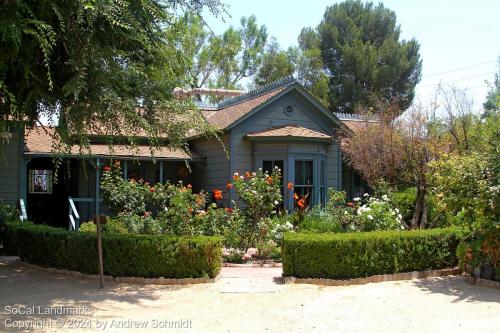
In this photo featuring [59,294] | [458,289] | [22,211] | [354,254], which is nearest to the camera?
[59,294]

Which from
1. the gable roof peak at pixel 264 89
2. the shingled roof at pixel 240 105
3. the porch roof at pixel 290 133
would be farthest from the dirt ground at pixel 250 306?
the gable roof peak at pixel 264 89

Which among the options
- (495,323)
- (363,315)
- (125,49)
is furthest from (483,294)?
(125,49)

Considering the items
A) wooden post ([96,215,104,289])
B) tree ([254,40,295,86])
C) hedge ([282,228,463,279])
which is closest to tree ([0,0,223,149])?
wooden post ([96,215,104,289])

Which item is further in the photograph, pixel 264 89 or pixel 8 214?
pixel 264 89

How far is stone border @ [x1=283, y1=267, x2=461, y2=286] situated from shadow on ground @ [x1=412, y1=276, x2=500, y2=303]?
0.21 meters

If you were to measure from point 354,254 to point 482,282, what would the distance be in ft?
7.22

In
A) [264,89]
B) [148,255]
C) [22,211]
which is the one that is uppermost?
[264,89]

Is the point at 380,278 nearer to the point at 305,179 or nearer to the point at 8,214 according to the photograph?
the point at 305,179

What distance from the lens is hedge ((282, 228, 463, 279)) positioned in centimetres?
945

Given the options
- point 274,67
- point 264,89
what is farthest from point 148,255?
point 274,67

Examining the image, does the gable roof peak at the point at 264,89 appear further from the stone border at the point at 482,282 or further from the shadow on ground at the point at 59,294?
the shadow on ground at the point at 59,294

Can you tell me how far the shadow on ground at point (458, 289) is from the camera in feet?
27.3

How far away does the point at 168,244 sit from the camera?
958 cm

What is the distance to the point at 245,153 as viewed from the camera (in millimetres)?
17281
